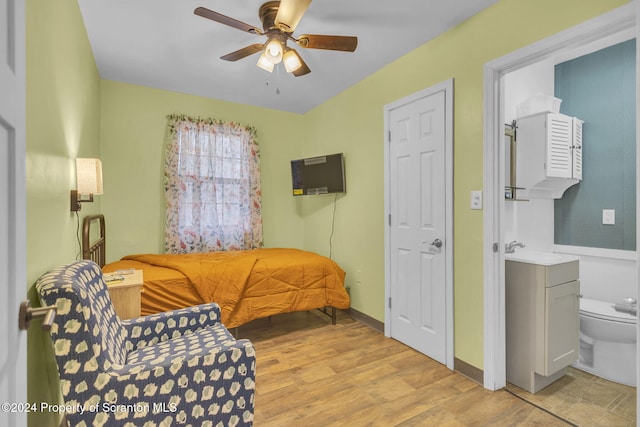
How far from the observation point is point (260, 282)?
281 cm

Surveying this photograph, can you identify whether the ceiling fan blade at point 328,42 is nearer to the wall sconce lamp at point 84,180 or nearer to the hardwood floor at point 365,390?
the wall sconce lamp at point 84,180

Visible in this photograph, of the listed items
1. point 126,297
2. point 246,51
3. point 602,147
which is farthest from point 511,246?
point 126,297

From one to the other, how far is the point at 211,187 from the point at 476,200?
2.92 meters

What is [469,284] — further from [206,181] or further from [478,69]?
[206,181]

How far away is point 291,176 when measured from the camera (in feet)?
14.2


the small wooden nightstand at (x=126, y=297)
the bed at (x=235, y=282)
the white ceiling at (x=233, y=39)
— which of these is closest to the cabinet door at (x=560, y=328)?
the bed at (x=235, y=282)

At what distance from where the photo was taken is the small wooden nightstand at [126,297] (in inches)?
74.4

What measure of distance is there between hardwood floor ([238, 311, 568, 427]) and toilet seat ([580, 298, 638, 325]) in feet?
3.15

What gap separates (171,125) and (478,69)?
3.17 metres

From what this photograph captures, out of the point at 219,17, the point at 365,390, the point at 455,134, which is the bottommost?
the point at 365,390

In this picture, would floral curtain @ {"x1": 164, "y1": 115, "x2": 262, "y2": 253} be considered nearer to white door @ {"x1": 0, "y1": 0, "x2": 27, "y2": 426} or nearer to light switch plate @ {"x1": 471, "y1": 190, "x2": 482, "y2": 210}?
light switch plate @ {"x1": 471, "y1": 190, "x2": 482, "y2": 210}

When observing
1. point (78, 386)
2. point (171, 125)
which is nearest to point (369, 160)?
point (171, 125)

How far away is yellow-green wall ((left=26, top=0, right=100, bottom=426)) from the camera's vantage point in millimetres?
1175

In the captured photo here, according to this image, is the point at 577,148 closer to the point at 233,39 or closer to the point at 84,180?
the point at 233,39
